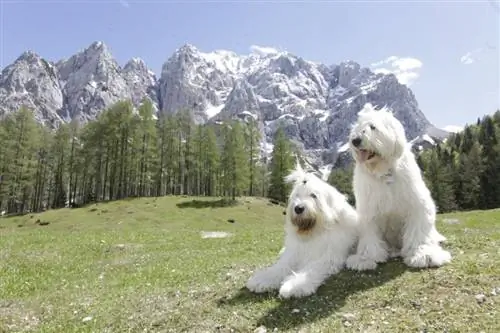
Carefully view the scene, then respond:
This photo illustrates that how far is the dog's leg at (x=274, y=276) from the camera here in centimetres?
1023

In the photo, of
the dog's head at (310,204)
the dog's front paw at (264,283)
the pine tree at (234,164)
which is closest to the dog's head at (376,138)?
the dog's head at (310,204)

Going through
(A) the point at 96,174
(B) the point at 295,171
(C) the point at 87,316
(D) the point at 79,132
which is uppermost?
(D) the point at 79,132

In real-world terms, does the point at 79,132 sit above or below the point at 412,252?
above

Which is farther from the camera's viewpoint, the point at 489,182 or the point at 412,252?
the point at 489,182

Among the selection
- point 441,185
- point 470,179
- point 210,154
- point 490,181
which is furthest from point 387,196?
point 490,181

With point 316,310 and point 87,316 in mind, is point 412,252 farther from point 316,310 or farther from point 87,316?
point 87,316

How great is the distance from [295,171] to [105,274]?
10.5 meters

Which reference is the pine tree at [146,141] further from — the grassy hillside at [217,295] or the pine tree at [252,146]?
the grassy hillside at [217,295]

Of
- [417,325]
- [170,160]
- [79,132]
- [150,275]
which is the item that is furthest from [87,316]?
[79,132]

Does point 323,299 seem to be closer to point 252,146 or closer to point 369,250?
point 369,250

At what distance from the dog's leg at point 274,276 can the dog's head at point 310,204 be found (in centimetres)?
83

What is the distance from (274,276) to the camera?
10.3 meters

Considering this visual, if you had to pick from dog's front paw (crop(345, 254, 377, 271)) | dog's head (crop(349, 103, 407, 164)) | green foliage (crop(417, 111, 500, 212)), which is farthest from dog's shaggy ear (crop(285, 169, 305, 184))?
green foliage (crop(417, 111, 500, 212))

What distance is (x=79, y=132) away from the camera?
9406cm
